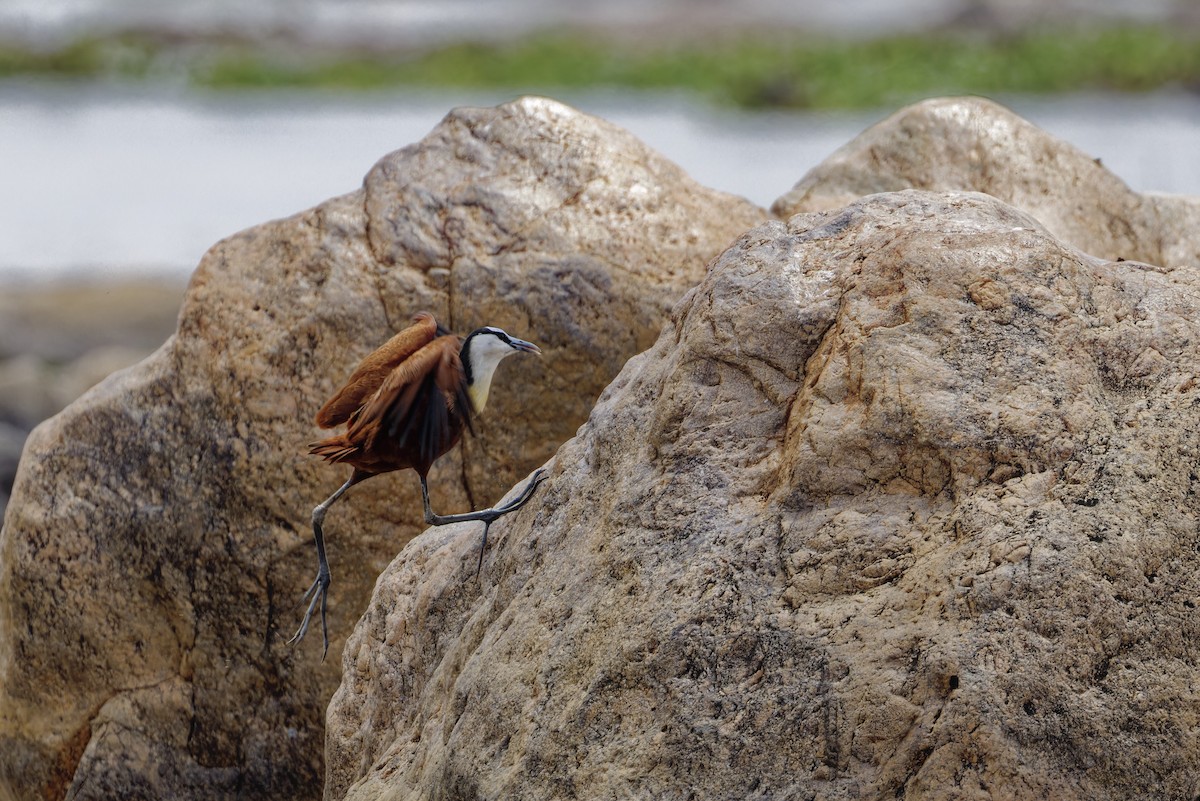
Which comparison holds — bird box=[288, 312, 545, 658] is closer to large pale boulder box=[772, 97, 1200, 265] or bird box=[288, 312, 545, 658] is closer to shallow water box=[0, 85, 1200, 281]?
large pale boulder box=[772, 97, 1200, 265]

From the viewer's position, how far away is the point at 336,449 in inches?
145

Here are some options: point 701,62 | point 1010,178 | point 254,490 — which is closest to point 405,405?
point 254,490

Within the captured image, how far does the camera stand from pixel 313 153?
17.9 m

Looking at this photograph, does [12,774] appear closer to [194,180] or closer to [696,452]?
[696,452]

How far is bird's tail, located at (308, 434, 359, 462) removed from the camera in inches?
144

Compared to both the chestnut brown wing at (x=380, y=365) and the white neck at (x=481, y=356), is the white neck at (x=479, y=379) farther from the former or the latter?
the chestnut brown wing at (x=380, y=365)

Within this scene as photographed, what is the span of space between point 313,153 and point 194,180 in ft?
5.09

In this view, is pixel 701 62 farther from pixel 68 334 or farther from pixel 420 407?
pixel 420 407

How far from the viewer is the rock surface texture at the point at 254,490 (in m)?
4.82

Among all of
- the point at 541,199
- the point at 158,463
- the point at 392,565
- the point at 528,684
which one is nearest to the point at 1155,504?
the point at 528,684

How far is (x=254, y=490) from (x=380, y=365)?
54.0 inches

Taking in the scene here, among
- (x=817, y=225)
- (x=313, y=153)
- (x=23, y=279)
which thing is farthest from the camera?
(x=313, y=153)

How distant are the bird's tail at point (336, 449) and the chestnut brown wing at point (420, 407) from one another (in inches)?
1.4

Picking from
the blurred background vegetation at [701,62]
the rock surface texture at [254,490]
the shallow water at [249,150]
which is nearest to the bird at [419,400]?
the rock surface texture at [254,490]
